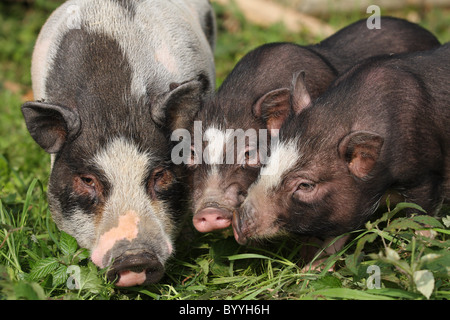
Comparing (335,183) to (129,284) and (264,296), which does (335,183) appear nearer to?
(264,296)

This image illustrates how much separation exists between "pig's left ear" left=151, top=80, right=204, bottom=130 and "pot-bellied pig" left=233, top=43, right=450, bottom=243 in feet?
2.02

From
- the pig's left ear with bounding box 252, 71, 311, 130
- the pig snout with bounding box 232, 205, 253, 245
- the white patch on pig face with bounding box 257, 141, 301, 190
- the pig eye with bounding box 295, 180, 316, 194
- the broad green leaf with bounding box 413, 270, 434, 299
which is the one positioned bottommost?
the broad green leaf with bounding box 413, 270, 434, 299

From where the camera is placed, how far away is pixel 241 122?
13.1ft

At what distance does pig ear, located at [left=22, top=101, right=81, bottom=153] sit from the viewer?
143 inches

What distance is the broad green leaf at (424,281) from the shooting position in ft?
9.84

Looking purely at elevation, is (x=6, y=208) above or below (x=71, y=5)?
below

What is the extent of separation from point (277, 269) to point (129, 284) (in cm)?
95

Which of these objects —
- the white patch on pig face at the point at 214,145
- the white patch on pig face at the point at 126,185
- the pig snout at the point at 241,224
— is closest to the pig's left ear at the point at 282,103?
the white patch on pig face at the point at 214,145

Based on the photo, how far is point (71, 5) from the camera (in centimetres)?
442

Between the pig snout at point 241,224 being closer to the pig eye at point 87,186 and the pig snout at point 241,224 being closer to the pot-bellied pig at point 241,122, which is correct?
the pot-bellied pig at point 241,122

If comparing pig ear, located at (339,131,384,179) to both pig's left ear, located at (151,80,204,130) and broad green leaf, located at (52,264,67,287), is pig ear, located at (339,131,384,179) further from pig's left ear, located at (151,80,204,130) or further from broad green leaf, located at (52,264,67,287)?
broad green leaf, located at (52,264,67,287)

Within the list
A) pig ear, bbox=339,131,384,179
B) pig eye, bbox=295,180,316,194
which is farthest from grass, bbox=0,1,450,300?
pig eye, bbox=295,180,316,194
